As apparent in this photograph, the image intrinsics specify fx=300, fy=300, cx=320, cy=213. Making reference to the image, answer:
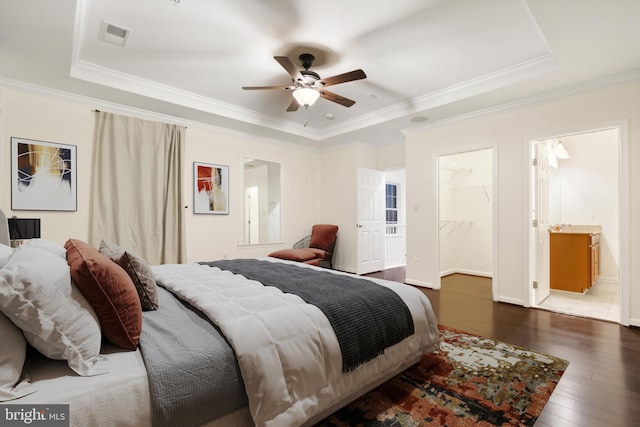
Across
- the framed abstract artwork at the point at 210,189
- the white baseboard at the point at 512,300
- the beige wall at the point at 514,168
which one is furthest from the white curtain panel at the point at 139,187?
the white baseboard at the point at 512,300

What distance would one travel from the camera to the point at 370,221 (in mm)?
6023

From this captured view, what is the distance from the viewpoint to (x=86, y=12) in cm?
242

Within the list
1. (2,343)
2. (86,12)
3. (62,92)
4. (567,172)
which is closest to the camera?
(2,343)

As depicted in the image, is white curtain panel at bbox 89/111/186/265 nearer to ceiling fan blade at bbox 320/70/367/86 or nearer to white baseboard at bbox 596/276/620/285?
ceiling fan blade at bbox 320/70/367/86

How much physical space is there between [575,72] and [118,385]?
14.4 feet

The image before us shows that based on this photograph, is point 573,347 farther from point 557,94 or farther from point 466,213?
point 466,213

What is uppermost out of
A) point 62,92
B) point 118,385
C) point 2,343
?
point 62,92

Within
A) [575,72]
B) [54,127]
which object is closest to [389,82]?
[575,72]

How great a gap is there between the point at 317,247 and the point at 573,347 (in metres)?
3.88

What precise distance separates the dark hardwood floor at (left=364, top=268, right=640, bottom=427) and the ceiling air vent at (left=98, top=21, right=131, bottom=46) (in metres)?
4.17

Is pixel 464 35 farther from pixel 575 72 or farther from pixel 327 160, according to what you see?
pixel 327 160

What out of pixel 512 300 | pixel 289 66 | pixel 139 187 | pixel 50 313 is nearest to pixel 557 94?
pixel 512 300

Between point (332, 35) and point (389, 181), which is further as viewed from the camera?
point (389, 181)

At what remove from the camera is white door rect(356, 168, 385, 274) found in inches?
229
